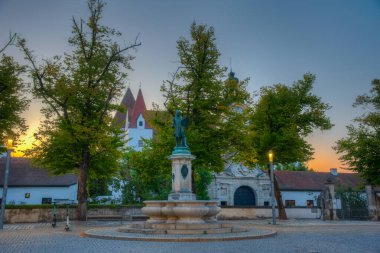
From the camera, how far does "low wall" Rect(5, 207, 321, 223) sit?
24.6 meters

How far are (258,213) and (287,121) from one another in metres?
9.60

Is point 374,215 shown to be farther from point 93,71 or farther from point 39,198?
point 39,198

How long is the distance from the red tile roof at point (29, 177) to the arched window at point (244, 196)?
21.9 m

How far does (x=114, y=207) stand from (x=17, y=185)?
17.1 m

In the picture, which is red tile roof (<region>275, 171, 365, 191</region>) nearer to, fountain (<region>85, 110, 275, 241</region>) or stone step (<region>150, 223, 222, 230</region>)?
fountain (<region>85, 110, 275, 241</region>)

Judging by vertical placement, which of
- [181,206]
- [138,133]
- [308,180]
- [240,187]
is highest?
[138,133]

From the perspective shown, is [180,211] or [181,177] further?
[181,177]

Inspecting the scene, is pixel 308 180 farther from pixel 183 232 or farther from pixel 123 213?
pixel 183 232

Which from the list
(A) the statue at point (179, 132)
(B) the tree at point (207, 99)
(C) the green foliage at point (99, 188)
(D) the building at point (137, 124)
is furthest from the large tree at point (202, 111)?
(D) the building at point (137, 124)

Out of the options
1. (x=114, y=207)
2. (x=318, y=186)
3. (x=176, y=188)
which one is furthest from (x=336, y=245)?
(x=318, y=186)

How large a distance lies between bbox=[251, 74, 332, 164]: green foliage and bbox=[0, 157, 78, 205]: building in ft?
80.5

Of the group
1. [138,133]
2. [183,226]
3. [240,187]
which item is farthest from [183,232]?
[138,133]

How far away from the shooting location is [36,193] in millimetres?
40594

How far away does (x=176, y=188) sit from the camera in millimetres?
15758
